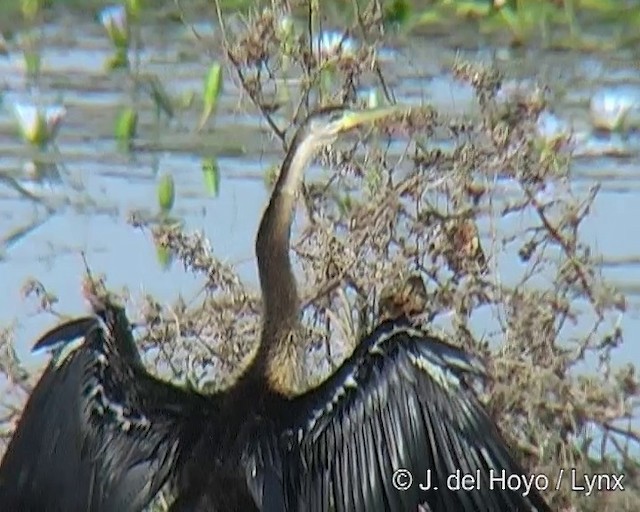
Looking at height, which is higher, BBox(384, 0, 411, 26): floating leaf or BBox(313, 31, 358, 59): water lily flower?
BBox(384, 0, 411, 26): floating leaf

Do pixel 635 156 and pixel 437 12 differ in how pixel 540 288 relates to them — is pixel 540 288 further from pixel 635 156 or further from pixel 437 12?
pixel 437 12

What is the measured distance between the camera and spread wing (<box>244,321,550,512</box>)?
9.50 feet

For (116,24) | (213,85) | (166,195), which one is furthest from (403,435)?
(116,24)

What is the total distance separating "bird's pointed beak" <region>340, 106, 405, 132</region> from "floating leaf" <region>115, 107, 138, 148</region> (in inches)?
73.8

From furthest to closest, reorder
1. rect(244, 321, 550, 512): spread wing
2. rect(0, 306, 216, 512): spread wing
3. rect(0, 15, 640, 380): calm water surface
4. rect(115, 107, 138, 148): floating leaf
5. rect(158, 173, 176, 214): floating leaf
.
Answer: rect(115, 107, 138, 148): floating leaf, rect(158, 173, 176, 214): floating leaf, rect(0, 15, 640, 380): calm water surface, rect(0, 306, 216, 512): spread wing, rect(244, 321, 550, 512): spread wing

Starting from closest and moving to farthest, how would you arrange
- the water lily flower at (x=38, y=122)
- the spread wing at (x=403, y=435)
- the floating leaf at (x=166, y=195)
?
the spread wing at (x=403, y=435), the floating leaf at (x=166, y=195), the water lily flower at (x=38, y=122)

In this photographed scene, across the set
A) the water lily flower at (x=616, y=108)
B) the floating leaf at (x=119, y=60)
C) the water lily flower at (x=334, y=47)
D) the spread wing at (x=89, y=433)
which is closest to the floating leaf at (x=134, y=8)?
the floating leaf at (x=119, y=60)

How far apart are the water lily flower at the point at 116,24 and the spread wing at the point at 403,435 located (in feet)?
7.54

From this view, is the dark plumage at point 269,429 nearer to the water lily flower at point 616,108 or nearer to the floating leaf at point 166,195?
Answer: the floating leaf at point 166,195

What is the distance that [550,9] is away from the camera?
21.0ft

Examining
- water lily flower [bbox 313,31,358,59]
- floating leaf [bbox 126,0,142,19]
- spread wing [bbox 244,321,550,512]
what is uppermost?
floating leaf [bbox 126,0,142,19]

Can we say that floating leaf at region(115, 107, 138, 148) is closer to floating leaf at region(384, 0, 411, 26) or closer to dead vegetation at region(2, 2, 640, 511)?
floating leaf at region(384, 0, 411, 26)

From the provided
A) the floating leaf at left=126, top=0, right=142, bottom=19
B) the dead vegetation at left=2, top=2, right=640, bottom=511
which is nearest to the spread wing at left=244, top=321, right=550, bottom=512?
the dead vegetation at left=2, top=2, right=640, bottom=511

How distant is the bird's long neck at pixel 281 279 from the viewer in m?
3.27
